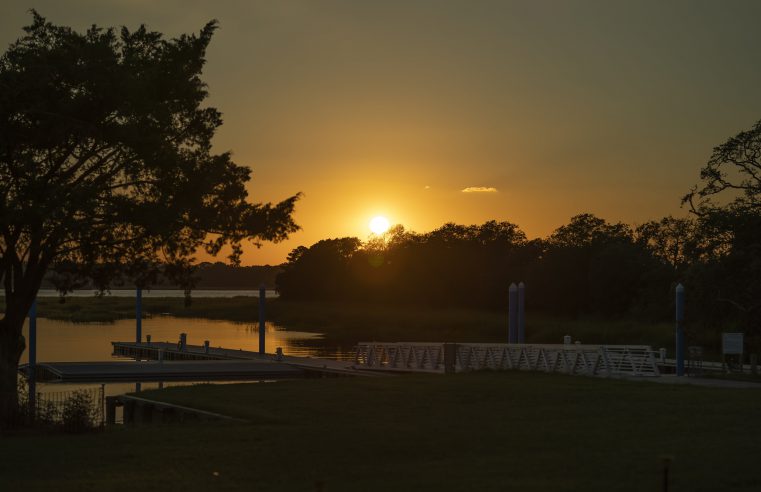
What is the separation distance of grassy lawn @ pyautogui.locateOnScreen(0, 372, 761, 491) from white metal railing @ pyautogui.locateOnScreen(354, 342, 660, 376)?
22.8ft

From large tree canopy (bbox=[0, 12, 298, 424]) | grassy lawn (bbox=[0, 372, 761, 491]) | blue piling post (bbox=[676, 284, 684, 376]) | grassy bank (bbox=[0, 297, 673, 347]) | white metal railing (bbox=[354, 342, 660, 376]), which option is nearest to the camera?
grassy lawn (bbox=[0, 372, 761, 491])

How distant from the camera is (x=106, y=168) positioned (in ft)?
80.5

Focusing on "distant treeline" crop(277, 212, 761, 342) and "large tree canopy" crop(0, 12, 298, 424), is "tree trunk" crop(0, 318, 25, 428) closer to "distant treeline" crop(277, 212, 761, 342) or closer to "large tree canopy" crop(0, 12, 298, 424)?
"large tree canopy" crop(0, 12, 298, 424)

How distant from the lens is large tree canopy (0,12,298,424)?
22.2 metres

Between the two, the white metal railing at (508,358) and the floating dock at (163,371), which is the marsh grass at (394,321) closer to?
the floating dock at (163,371)

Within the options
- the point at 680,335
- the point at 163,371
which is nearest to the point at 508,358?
the point at 680,335

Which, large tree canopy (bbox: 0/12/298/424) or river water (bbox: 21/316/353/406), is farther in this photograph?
river water (bbox: 21/316/353/406)

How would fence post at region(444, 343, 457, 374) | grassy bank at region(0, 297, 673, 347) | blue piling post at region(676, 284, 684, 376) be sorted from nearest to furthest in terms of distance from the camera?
blue piling post at region(676, 284, 684, 376) → fence post at region(444, 343, 457, 374) → grassy bank at region(0, 297, 673, 347)

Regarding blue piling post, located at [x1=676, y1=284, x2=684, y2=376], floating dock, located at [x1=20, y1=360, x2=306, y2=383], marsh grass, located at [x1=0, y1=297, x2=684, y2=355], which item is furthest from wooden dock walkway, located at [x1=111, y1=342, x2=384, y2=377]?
blue piling post, located at [x1=676, y1=284, x2=684, y2=376]

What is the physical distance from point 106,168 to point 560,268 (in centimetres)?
7219

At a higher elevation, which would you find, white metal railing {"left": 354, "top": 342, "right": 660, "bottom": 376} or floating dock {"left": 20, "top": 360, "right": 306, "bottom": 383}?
white metal railing {"left": 354, "top": 342, "right": 660, "bottom": 376}

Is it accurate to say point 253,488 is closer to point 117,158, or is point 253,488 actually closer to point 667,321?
point 117,158

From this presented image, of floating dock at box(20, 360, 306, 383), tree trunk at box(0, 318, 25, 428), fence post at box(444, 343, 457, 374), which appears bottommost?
floating dock at box(20, 360, 306, 383)

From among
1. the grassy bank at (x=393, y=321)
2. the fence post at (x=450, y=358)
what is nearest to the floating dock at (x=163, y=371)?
the fence post at (x=450, y=358)
